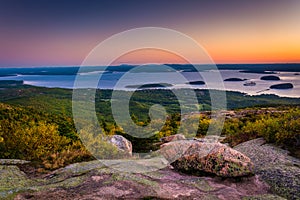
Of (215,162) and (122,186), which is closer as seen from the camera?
(122,186)

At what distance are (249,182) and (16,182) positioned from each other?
1279 cm

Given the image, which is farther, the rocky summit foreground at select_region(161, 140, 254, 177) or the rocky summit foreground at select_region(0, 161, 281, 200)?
the rocky summit foreground at select_region(161, 140, 254, 177)

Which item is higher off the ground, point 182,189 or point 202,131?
point 182,189

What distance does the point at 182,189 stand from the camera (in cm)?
1262

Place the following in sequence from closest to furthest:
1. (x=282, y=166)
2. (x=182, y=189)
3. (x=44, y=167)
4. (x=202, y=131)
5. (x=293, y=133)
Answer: (x=182, y=189) < (x=282, y=166) < (x=44, y=167) < (x=293, y=133) < (x=202, y=131)

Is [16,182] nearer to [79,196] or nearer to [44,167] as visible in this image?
[44,167]

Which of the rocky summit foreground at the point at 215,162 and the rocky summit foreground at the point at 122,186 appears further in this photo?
the rocky summit foreground at the point at 215,162

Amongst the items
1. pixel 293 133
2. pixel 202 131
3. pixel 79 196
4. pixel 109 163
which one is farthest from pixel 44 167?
pixel 202 131

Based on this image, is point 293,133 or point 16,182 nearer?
point 16,182

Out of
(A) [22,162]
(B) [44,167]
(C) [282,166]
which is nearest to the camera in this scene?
(C) [282,166]

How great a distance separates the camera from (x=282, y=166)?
50.7ft

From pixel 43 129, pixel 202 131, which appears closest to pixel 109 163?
pixel 43 129

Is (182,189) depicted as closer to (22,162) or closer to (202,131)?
(22,162)

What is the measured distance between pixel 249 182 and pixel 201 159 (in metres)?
3.09
